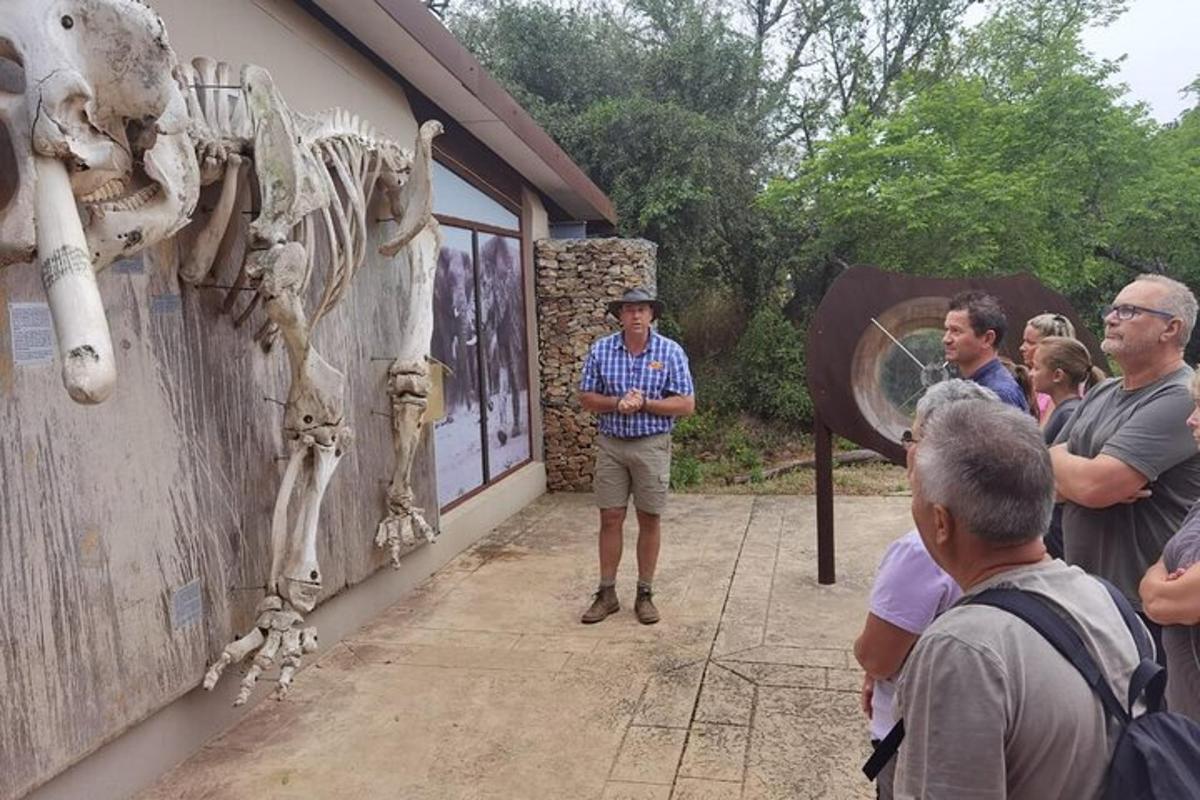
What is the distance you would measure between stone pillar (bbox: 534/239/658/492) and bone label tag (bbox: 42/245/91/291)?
23.0 feet

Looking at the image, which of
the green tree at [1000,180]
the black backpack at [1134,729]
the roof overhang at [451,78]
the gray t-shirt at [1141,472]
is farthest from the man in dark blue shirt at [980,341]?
the green tree at [1000,180]

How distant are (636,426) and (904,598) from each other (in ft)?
A: 9.99

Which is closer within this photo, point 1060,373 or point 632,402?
point 1060,373

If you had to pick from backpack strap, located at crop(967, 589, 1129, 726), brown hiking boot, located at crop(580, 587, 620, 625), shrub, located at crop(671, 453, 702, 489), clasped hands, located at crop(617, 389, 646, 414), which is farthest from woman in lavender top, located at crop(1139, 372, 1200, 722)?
shrub, located at crop(671, 453, 702, 489)

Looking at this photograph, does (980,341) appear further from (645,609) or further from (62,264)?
(62,264)

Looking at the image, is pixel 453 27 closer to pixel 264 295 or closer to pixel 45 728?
→ pixel 264 295

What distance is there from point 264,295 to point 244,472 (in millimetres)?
857

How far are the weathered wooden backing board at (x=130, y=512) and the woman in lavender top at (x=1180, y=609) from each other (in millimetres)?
3060

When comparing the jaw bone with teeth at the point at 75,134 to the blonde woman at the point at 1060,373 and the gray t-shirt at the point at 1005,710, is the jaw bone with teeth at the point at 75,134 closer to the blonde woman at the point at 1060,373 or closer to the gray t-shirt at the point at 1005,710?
the gray t-shirt at the point at 1005,710

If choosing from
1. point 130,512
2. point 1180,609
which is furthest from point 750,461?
point 1180,609

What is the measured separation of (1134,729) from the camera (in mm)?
1286

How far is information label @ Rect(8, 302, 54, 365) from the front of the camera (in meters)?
2.60

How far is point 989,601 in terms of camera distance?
4.36ft

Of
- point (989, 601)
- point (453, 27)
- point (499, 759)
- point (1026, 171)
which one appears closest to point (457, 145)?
point (499, 759)
